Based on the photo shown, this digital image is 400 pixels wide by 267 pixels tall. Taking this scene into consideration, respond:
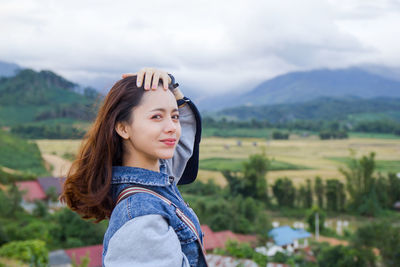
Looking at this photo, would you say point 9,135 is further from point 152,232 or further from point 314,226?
point 152,232

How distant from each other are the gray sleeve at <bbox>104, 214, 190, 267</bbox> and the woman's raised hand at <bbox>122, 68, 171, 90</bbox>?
0.39m

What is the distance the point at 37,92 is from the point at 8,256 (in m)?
42.3

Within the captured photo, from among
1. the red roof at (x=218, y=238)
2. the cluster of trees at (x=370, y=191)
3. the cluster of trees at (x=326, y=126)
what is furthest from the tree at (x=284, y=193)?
the cluster of trees at (x=326, y=126)

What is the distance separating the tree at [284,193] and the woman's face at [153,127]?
23685mm

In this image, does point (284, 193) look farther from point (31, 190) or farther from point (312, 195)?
point (31, 190)

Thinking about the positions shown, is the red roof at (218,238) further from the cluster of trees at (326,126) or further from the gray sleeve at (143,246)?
the cluster of trees at (326,126)

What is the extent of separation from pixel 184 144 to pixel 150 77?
404 millimetres

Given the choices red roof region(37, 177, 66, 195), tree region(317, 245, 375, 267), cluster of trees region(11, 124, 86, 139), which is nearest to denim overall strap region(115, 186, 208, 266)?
tree region(317, 245, 375, 267)

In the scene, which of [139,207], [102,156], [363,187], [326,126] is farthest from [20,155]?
[326,126]

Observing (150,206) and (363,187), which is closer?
(150,206)

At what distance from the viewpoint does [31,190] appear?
2381 cm

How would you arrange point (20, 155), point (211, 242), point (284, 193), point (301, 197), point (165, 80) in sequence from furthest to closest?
1. point (20, 155)
2. point (284, 193)
3. point (301, 197)
4. point (211, 242)
5. point (165, 80)

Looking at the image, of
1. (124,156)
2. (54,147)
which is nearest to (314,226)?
(124,156)

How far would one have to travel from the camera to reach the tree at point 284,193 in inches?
952
